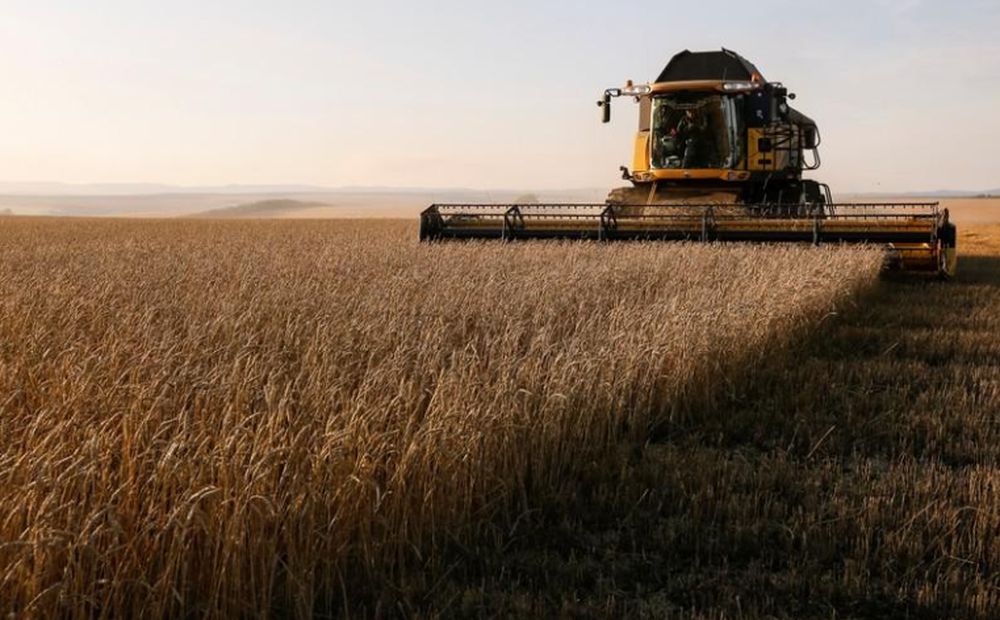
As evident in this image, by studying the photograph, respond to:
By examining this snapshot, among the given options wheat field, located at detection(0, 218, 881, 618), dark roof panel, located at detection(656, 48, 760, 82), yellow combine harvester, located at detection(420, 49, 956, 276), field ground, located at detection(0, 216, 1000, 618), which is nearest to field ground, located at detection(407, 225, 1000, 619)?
field ground, located at detection(0, 216, 1000, 618)

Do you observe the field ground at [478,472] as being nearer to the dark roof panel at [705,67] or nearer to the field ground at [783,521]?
the field ground at [783,521]

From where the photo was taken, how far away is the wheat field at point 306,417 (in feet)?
8.36

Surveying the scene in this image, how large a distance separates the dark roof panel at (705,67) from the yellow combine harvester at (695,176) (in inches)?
0.7

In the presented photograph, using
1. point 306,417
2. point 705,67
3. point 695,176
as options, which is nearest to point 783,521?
point 306,417

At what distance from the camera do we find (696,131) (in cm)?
1463

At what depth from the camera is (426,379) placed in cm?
439

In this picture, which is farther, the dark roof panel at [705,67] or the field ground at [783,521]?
the dark roof panel at [705,67]

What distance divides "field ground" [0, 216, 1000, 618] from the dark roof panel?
375 inches

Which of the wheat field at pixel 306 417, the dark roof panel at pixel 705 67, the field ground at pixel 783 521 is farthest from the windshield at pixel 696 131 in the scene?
the field ground at pixel 783 521

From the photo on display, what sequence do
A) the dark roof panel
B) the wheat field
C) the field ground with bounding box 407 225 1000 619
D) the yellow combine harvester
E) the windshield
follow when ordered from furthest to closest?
the dark roof panel → the windshield → the yellow combine harvester → the field ground with bounding box 407 225 1000 619 → the wheat field

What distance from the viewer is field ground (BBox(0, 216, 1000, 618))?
2641 millimetres

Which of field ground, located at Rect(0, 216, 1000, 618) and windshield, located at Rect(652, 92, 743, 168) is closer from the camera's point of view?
field ground, located at Rect(0, 216, 1000, 618)

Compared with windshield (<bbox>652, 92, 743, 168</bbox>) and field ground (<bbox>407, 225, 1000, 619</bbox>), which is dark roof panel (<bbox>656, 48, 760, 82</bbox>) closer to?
windshield (<bbox>652, 92, 743, 168</bbox>)

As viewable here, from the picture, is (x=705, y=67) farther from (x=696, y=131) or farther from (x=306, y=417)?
(x=306, y=417)
